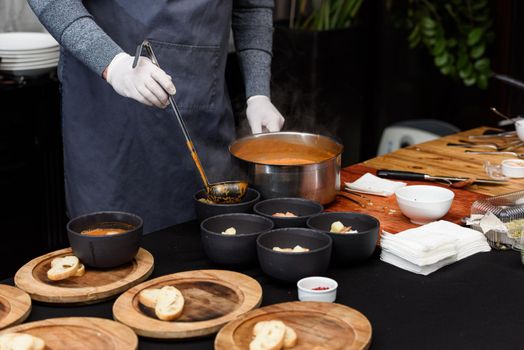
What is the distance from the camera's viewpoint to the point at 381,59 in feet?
17.5

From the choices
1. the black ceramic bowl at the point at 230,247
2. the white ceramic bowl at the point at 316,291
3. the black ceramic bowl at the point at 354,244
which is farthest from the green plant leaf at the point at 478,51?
the white ceramic bowl at the point at 316,291

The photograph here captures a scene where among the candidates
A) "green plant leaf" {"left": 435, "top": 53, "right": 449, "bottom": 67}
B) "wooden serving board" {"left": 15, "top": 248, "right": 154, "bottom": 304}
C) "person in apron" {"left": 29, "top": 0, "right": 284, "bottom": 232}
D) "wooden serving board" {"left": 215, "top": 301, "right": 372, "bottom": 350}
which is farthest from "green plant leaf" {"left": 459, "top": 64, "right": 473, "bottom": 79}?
"wooden serving board" {"left": 215, "top": 301, "right": 372, "bottom": 350}

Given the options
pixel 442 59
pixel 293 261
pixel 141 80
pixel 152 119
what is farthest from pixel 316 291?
pixel 442 59

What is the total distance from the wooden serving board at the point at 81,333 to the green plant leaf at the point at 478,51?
371 centimetres

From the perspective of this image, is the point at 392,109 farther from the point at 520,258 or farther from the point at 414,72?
the point at 520,258

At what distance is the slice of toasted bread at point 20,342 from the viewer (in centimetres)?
135

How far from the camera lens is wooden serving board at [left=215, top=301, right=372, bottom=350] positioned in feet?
4.64

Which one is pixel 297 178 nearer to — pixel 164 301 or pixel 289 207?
pixel 289 207

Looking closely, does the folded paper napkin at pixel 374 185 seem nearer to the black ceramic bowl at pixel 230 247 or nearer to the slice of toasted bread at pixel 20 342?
the black ceramic bowl at pixel 230 247

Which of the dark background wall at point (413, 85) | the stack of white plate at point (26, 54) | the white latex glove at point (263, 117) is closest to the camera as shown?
the white latex glove at point (263, 117)

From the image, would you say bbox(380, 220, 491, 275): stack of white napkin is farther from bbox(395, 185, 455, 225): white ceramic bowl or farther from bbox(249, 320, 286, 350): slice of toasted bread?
bbox(249, 320, 286, 350): slice of toasted bread

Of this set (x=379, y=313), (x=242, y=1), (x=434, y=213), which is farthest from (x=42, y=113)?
(x=379, y=313)

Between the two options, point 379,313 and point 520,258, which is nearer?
point 379,313

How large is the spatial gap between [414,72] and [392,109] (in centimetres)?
30
